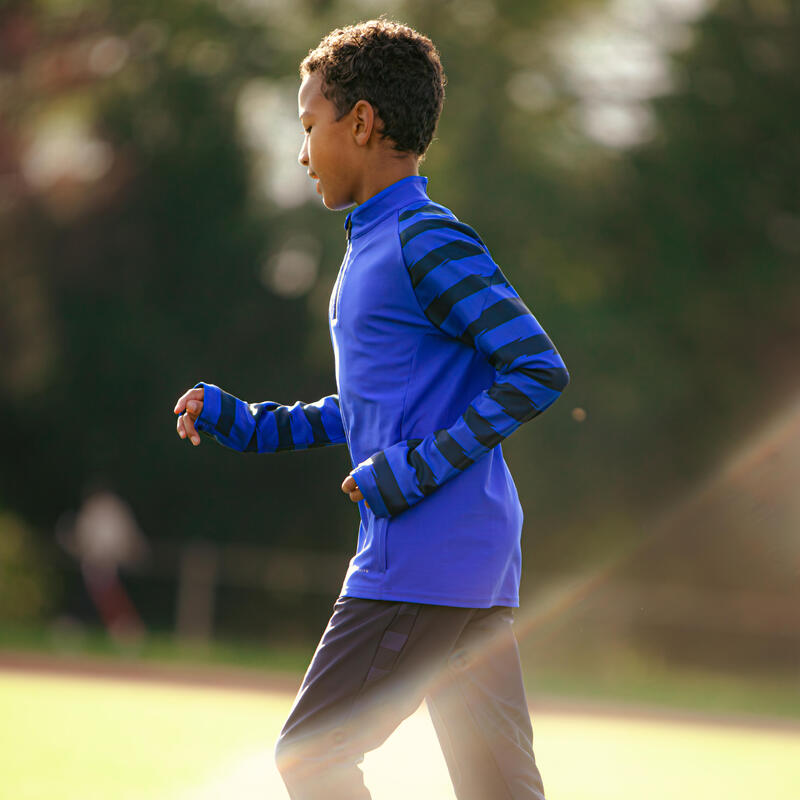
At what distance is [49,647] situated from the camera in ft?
46.3

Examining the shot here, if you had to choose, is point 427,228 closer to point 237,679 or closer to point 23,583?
point 237,679

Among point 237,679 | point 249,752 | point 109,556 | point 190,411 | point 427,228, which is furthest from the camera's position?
point 109,556

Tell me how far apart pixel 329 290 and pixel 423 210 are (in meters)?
14.8

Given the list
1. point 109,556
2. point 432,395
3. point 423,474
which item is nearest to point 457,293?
point 432,395

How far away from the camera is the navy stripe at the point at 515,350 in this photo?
2.34 metres

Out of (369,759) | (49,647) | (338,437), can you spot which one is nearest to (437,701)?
(338,437)

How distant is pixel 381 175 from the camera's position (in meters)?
2.60

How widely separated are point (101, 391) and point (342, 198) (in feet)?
52.5

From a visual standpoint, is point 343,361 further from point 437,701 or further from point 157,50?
point 157,50

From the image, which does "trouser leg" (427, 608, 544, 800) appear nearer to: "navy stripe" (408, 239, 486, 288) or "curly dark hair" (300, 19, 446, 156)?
"navy stripe" (408, 239, 486, 288)

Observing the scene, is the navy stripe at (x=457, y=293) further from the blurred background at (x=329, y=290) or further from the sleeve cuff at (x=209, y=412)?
the blurred background at (x=329, y=290)

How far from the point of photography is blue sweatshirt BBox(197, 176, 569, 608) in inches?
92.0

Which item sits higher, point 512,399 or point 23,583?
point 23,583

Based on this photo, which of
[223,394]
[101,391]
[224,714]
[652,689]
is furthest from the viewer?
[101,391]
